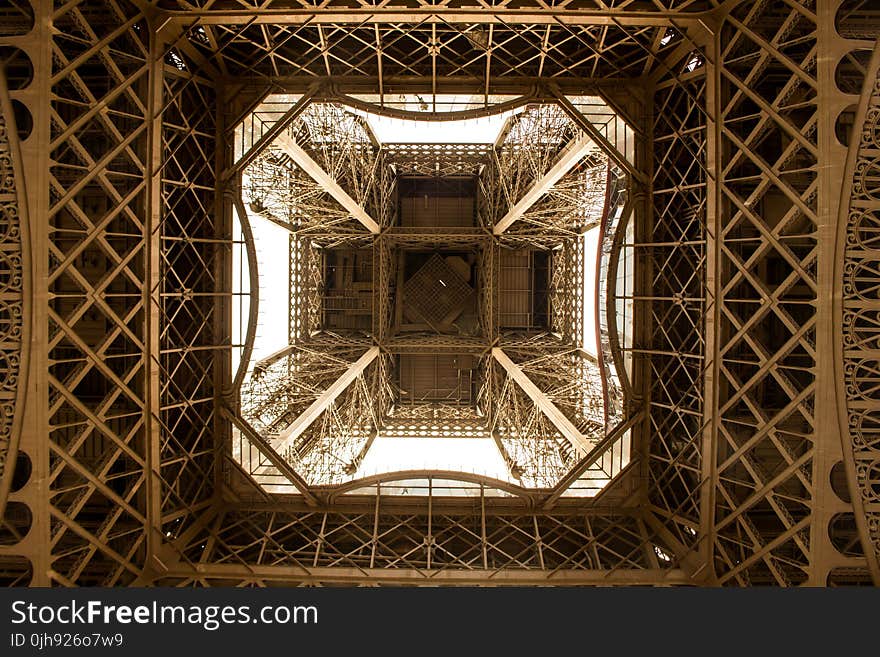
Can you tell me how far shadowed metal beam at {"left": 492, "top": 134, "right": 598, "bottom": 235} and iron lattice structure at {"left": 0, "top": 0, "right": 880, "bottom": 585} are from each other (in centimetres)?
60

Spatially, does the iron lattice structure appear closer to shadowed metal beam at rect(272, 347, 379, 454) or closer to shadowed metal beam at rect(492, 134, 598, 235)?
shadowed metal beam at rect(492, 134, 598, 235)

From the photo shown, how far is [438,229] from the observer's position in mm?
19266

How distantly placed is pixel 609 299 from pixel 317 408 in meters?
9.48

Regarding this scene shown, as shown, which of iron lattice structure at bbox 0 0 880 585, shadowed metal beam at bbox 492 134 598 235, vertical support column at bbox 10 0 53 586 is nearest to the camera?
vertical support column at bbox 10 0 53 586

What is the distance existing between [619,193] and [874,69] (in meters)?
5.93

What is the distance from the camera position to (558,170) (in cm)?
1413

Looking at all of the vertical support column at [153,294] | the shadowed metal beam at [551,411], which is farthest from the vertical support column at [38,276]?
the shadowed metal beam at [551,411]

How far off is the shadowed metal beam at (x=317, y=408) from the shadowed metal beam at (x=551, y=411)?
16.5ft

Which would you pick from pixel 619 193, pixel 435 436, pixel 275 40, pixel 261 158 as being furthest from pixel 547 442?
pixel 275 40

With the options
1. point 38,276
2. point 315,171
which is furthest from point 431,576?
point 315,171

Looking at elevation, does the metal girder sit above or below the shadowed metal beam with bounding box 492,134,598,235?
below

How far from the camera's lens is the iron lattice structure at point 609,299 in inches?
352

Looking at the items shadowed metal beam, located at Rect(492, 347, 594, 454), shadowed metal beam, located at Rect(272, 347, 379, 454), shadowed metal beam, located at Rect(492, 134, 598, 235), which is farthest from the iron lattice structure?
shadowed metal beam, located at Rect(492, 347, 594, 454)

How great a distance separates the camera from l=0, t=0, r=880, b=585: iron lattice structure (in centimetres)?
895
